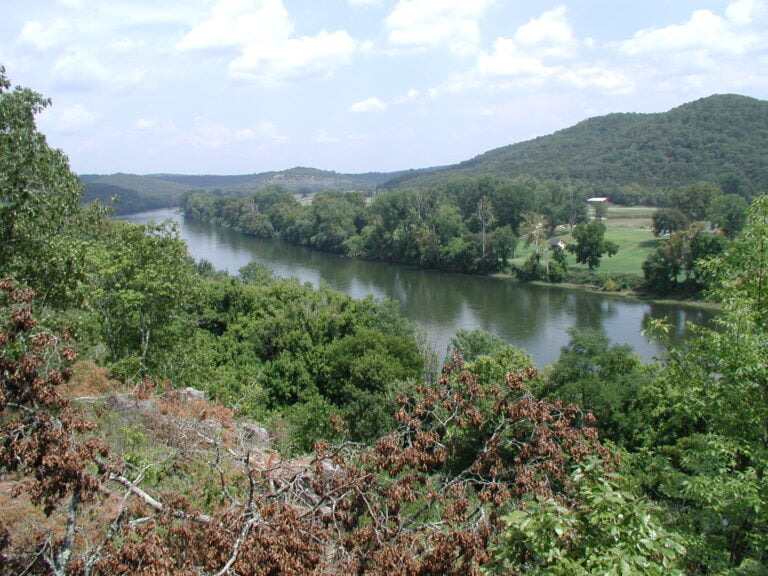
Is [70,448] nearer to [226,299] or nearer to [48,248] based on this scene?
[48,248]

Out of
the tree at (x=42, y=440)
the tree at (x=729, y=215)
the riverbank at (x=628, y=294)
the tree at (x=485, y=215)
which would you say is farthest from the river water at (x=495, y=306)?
the tree at (x=42, y=440)

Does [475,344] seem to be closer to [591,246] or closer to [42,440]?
[42,440]

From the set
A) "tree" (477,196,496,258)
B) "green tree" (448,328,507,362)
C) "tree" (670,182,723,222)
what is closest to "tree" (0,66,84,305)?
"green tree" (448,328,507,362)

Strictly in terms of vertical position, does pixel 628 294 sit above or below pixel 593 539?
below

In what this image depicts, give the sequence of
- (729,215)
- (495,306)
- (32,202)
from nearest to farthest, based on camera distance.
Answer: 1. (32,202)
2. (495,306)
3. (729,215)

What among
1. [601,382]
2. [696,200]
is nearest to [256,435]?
[601,382]

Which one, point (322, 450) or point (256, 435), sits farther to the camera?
point (256, 435)

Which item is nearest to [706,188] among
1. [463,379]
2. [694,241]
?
[694,241]
